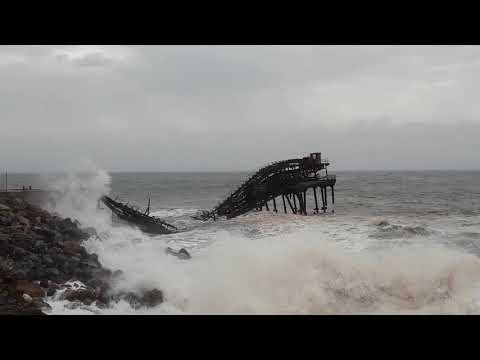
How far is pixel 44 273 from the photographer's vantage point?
1322 cm

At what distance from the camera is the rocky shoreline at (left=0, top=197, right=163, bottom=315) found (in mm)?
11609

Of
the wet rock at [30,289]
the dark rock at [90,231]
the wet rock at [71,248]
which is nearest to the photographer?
the wet rock at [30,289]

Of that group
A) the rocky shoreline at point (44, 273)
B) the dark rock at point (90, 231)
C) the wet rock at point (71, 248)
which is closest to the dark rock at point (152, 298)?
the rocky shoreline at point (44, 273)

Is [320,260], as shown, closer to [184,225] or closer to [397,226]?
[397,226]

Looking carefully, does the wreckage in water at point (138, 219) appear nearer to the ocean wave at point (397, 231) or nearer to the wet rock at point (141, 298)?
the wet rock at point (141, 298)

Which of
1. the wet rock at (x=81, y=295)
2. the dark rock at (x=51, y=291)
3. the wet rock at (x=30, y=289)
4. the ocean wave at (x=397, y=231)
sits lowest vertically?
the ocean wave at (x=397, y=231)

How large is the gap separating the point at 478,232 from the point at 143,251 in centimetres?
2083

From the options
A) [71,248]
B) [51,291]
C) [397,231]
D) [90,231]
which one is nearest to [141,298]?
[51,291]

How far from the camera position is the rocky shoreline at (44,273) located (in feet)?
38.1

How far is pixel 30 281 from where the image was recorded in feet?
41.4

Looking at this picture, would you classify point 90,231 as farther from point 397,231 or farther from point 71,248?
point 397,231

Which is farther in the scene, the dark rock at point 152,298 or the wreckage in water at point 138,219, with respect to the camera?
the wreckage in water at point 138,219

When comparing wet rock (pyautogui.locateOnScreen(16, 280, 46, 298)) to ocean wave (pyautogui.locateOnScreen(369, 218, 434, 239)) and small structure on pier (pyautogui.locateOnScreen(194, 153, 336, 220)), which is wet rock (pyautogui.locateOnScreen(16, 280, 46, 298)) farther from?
small structure on pier (pyautogui.locateOnScreen(194, 153, 336, 220))
